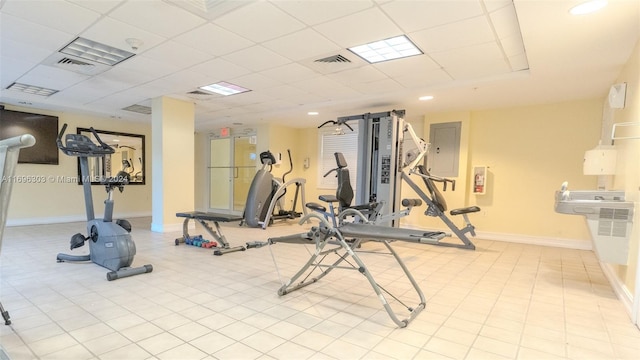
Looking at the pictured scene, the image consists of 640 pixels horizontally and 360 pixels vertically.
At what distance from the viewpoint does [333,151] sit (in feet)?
26.6

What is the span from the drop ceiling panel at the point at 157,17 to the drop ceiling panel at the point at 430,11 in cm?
178

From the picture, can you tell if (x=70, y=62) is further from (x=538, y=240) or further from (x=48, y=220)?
(x=538, y=240)

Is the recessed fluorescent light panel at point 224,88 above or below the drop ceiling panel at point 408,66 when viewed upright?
below

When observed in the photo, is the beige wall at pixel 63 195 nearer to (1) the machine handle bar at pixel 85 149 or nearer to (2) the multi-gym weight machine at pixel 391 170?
(1) the machine handle bar at pixel 85 149

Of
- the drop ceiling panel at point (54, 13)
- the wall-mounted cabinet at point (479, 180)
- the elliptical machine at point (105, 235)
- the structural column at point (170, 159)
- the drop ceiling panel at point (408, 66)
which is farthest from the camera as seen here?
the wall-mounted cabinet at point (479, 180)

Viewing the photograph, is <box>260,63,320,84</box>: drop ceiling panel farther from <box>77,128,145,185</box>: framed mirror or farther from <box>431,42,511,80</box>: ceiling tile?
<box>77,128,145,185</box>: framed mirror

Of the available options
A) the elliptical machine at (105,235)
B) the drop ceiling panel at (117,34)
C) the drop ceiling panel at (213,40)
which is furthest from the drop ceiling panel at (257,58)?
the elliptical machine at (105,235)

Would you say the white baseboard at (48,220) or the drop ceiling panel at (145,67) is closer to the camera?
the drop ceiling panel at (145,67)

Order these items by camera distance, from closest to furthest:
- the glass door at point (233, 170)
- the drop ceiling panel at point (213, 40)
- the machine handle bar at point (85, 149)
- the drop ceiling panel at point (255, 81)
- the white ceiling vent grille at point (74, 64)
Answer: the drop ceiling panel at point (213, 40) < the machine handle bar at point (85, 149) < the white ceiling vent grille at point (74, 64) < the drop ceiling panel at point (255, 81) < the glass door at point (233, 170)

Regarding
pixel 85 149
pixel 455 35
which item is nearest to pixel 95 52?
pixel 85 149

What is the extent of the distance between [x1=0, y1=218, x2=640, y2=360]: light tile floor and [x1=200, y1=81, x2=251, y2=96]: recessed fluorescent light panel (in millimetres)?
2720

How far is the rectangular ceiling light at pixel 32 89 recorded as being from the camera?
5055 mm

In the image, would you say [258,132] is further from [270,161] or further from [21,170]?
[21,170]

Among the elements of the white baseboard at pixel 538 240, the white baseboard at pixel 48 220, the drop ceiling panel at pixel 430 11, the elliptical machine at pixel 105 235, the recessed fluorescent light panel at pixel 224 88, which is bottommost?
the white baseboard at pixel 48 220
